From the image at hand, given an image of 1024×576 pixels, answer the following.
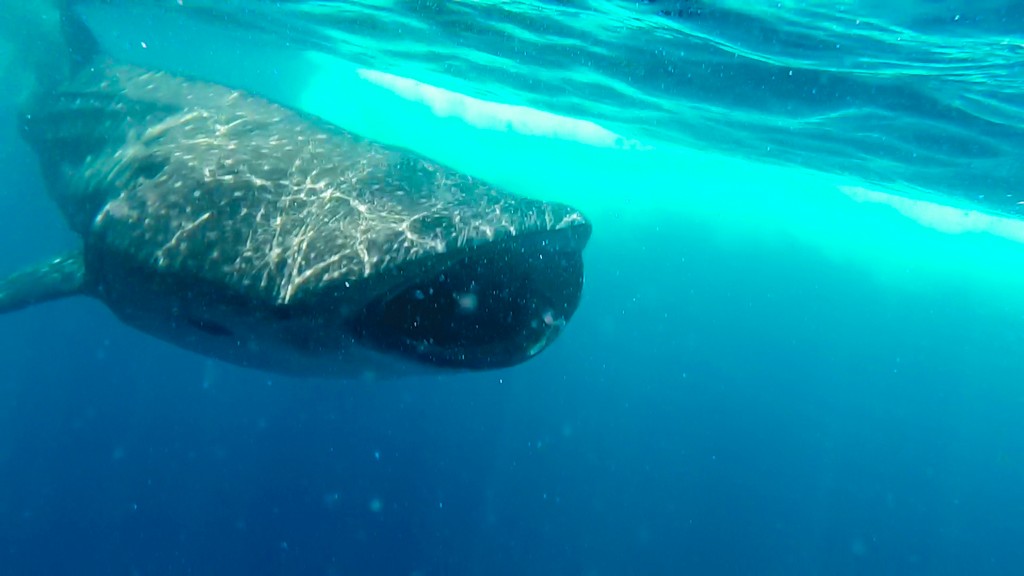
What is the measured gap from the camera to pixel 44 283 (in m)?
6.64

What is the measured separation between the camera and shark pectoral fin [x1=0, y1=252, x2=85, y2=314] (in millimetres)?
6406

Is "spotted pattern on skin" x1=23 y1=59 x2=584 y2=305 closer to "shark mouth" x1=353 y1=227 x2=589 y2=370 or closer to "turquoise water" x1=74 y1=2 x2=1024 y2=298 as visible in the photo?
"shark mouth" x1=353 y1=227 x2=589 y2=370

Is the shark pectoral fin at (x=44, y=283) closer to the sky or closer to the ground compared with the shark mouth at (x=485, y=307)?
closer to the ground

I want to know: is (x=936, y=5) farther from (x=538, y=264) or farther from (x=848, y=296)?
(x=848, y=296)

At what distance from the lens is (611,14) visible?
39.2ft

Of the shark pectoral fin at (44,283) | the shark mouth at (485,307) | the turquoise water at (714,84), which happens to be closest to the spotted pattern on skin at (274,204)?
the shark mouth at (485,307)

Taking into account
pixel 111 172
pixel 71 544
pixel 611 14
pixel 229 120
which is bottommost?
pixel 71 544

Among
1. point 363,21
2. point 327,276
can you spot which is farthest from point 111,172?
point 363,21

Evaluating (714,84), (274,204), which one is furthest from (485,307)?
(714,84)

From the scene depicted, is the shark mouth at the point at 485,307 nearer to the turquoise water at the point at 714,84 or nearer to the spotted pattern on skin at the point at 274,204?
the spotted pattern on skin at the point at 274,204

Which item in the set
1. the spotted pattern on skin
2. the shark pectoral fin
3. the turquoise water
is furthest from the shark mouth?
the turquoise water

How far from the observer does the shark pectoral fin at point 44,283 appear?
6.41 m

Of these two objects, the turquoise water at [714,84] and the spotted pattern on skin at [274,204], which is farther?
the turquoise water at [714,84]

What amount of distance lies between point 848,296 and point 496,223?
246 ft
